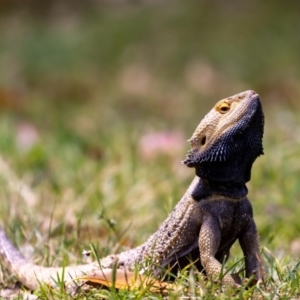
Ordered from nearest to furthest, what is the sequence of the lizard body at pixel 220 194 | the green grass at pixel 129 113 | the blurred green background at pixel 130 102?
the lizard body at pixel 220 194
the green grass at pixel 129 113
the blurred green background at pixel 130 102

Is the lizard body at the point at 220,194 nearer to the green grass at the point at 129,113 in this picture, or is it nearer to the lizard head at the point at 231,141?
the lizard head at the point at 231,141

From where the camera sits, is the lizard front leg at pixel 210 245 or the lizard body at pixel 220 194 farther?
the lizard body at pixel 220 194

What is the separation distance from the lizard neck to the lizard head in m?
0.03

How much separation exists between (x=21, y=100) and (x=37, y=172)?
17.2ft

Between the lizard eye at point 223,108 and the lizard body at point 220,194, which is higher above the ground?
the lizard eye at point 223,108

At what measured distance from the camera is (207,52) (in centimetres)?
1753

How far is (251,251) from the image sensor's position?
396 cm

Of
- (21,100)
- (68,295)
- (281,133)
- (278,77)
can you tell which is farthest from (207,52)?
(68,295)

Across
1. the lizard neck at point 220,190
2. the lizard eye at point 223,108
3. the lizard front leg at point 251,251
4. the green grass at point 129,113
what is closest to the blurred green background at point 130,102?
the green grass at point 129,113

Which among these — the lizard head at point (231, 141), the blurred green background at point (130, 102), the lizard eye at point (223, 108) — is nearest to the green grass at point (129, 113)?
the blurred green background at point (130, 102)

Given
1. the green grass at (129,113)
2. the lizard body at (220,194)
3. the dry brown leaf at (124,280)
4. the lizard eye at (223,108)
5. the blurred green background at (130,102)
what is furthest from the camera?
the blurred green background at (130,102)

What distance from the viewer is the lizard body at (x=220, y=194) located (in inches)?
152

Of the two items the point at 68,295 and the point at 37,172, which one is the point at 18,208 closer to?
the point at 37,172

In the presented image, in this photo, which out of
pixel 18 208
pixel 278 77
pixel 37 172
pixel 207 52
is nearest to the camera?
pixel 18 208
